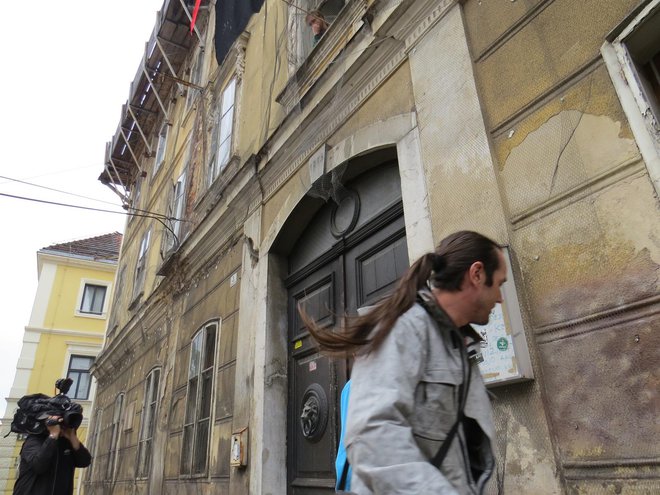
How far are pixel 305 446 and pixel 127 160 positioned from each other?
14.5 metres

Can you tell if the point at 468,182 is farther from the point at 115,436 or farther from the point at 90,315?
the point at 90,315

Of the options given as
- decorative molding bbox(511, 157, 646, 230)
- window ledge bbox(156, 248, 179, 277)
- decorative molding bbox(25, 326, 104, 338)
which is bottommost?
decorative molding bbox(511, 157, 646, 230)

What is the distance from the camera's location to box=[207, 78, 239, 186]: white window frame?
7.19 metres

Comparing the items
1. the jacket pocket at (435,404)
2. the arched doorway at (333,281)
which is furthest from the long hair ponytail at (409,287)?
the arched doorway at (333,281)

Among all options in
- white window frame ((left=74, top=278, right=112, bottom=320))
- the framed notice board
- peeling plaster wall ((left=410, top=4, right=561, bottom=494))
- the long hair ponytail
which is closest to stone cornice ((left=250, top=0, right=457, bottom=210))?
peeling plaster wall ((left=410, top=4, right=561, bottom=494))

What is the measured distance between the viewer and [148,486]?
24.7 feet

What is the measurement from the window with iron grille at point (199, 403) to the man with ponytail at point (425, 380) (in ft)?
16.5

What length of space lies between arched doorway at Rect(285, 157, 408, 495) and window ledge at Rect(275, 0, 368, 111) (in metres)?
1.20

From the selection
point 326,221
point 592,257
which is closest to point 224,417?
point 326,221

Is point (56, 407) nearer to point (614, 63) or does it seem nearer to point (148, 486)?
point (148, 486)

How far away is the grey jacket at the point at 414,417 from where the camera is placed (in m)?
1.11

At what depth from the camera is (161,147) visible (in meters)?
13.1

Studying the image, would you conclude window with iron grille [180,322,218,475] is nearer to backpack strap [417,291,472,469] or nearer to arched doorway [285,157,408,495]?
arched doorway [285,157,408,495]

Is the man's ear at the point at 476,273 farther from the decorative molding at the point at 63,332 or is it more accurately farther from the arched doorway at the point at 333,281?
the decorative molding at the point at 63,332
